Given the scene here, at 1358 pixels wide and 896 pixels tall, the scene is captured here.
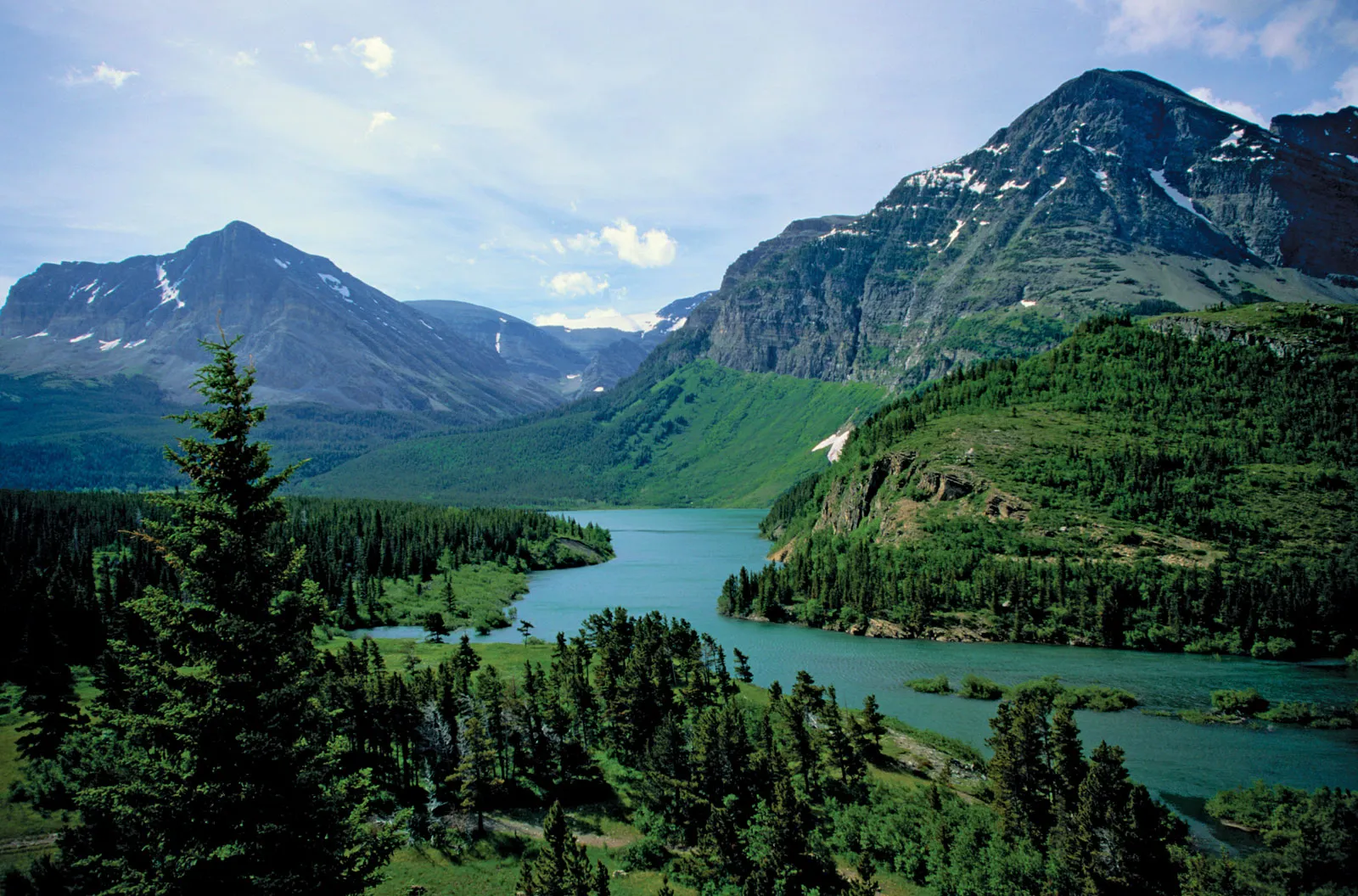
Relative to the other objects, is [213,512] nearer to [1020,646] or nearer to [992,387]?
[1020,646]

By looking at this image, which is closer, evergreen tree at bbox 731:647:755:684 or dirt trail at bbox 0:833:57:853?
dirt trail at bbox 0:833:57:853

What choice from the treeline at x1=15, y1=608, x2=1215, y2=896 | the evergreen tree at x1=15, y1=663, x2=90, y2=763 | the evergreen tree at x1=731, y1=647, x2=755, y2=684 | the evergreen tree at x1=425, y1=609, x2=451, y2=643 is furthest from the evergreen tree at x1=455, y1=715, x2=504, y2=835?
the evergreen tree at x1=425, y1=609, x2=451, y2=643

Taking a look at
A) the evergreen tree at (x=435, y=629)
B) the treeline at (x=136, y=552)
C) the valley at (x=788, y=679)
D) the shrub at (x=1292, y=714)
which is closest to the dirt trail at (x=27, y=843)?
the valley at (x=788, y=679)

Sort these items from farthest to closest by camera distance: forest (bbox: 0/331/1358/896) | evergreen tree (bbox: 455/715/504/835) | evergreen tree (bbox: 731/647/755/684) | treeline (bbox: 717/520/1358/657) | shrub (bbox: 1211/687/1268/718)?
treeline (bbox: 717/520/1358/657) < evergreen tree (bbox: 731/647/755/684) < shrub (bbox: 1211/687/1268/718) < evergreen tree (bbox: 455/715/504/835) < forest (bbox: 0/331/1358/896)

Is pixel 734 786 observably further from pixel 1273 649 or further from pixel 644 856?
pixel 1273 649

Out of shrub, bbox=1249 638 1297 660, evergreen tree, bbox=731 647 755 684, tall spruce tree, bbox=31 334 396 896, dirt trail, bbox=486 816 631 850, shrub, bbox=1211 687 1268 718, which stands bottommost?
dirt trail, bbox=486 816 631 850

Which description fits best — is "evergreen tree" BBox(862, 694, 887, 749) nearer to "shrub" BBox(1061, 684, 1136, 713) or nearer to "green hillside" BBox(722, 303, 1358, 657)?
"shrub" BBox(1061, 684, 1136, 713)

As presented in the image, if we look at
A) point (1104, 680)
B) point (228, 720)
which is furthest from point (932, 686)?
point (228, 720)
